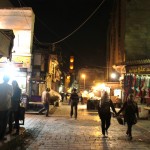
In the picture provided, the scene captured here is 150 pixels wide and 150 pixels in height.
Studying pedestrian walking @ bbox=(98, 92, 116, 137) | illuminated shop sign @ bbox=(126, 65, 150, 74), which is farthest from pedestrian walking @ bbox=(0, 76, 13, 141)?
illuminated shop sign @ bbox=(126, 65, 150, 74)

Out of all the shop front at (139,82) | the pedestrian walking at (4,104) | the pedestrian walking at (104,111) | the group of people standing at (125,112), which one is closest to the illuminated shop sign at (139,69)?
the shop front at (139,82)

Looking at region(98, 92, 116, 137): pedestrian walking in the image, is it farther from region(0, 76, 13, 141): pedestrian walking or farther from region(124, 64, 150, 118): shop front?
region(124, 64, 150, 118): shop front

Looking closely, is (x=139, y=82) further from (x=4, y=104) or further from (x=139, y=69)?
(x=4, y=104)

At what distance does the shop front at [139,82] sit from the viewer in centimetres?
2045

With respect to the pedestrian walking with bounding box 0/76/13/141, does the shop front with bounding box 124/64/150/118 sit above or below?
above

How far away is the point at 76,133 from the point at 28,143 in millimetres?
3011

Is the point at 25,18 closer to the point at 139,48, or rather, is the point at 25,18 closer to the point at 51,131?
the point at 139,48

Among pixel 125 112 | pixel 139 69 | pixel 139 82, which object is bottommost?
pixel 125 112

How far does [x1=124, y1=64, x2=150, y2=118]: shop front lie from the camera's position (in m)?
20.5

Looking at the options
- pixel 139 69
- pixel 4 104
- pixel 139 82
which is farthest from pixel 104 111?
pixel 139 82

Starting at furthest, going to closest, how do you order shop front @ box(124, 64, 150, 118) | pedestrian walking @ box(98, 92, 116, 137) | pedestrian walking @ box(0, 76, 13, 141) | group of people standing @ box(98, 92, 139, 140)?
1. shop front @ box(124, 64, 150, 118)
2. pedestrian walking @ box(98, 92, 116, 137)
3. group of people standing @ box(98, 92, 139, 140)
4. pedestrian walking @ box(0, 76, 13, 141)

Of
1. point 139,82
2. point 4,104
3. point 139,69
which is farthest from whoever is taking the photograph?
point 139,82

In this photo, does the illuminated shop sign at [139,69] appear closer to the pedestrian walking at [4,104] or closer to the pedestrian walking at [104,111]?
the pedestrian walking at [104,111]

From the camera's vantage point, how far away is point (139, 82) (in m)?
21.1
